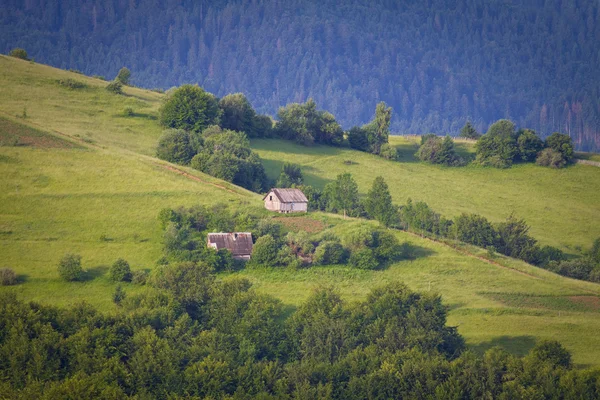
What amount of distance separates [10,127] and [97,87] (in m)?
32.0

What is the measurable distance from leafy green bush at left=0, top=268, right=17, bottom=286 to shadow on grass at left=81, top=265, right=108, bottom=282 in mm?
6257

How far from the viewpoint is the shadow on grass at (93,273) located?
84.9 m

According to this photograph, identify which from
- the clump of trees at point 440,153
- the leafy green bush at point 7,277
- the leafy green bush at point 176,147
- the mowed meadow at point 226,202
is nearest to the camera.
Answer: the leafy green bush at point 7,277

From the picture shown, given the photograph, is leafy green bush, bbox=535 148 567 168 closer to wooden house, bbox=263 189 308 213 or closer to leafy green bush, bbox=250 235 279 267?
wooden house, bbox=263 189 308 213

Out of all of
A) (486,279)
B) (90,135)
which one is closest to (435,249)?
(486,279)

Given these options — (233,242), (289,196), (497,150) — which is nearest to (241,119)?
(289,196)

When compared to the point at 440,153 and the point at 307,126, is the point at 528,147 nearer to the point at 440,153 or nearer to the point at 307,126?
the point at 440,153

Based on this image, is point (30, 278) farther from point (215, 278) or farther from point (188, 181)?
point (188, 181)

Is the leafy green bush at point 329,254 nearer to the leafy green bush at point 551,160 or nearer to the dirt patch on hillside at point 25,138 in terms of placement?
the dirt patch on hillside at point 25,138

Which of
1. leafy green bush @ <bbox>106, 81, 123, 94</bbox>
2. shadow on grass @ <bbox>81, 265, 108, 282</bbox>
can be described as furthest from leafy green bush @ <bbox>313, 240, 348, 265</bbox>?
leafy green bush @ <bbox>106, 81, 123, 94</bbox>

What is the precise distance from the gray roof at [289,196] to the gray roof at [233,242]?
11.1 metres

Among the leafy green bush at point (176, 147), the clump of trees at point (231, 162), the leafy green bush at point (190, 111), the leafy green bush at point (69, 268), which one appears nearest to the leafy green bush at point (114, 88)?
the leafy green bush at point (190, 111)

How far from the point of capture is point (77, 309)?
75.3 metres

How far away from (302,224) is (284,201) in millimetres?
4635
